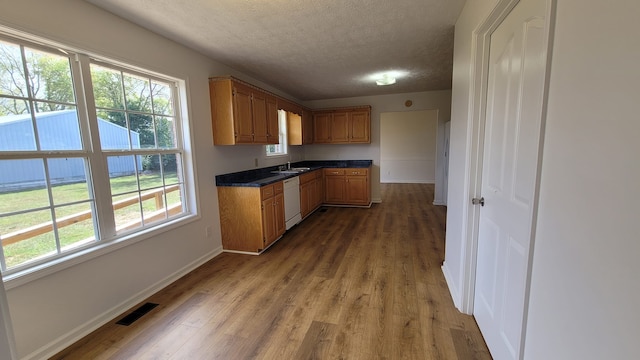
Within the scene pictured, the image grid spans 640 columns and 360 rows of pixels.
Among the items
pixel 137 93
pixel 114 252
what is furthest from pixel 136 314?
pixel 137 93

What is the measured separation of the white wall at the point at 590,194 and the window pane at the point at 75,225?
9.22ft

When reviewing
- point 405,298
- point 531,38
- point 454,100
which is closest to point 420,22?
point 454,100

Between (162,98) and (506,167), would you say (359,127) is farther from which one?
(506,167)

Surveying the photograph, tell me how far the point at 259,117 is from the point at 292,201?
4.65 feet

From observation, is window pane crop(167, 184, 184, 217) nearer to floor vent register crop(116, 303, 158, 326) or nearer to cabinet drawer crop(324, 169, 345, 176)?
floor vent register crop(116, 303, 158, 326)

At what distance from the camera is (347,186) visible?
5629 mm

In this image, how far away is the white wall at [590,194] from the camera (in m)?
0.62

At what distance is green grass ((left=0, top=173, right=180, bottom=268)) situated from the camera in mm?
1597

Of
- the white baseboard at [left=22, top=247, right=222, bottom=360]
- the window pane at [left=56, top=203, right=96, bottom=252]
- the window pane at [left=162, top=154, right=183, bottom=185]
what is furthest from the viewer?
the window pane at [left=162, top=154, right=183, bottom=185]

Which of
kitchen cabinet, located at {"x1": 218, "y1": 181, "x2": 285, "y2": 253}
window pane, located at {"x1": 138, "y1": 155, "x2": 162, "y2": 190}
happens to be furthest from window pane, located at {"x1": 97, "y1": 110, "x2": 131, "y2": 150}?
kitchen cabinet, located at {"x1": 218, "y1": 181, "x2": 285, "y2": 253}

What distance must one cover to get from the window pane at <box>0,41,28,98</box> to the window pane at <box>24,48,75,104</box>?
0.04 metres

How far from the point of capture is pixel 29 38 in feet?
5.47

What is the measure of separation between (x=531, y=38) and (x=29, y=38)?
2906 mm

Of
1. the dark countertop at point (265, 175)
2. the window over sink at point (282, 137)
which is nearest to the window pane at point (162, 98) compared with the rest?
the dark countertop at point (265, 175)
